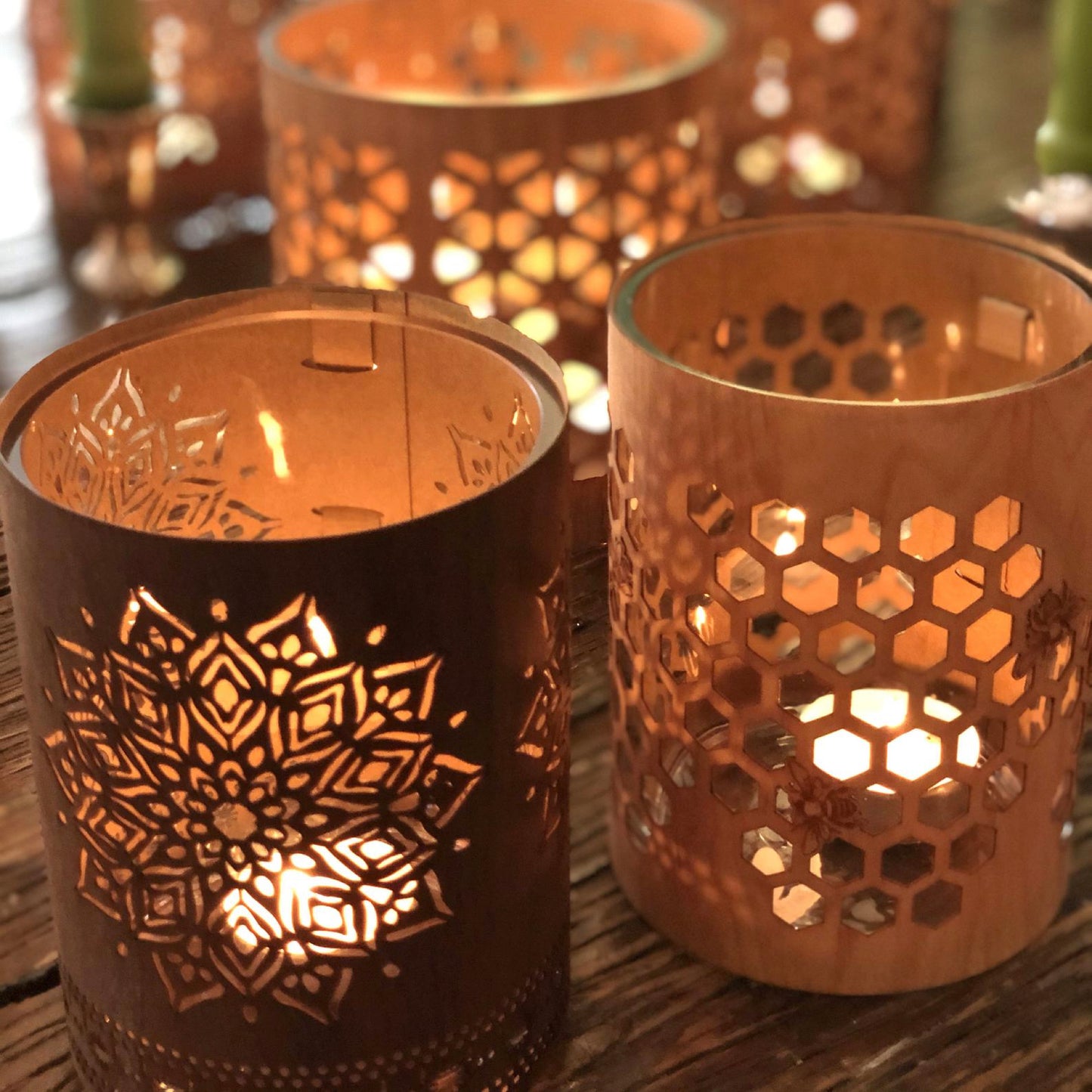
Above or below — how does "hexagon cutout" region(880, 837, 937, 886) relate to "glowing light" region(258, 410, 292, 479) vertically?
below

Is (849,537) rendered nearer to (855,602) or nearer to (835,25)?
(855,602)

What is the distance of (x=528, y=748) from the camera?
24.8 inches

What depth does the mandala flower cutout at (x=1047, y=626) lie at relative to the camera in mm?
676

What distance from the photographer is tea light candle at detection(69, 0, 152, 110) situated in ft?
3.48

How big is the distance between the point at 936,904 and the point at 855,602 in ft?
0.51

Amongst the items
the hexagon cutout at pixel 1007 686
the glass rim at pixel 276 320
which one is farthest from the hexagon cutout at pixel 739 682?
the glass rim at pixel 276 320

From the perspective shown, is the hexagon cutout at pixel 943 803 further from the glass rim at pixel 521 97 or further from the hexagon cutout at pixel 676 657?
the glass rim at pixel 521 97

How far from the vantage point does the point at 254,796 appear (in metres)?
0.58

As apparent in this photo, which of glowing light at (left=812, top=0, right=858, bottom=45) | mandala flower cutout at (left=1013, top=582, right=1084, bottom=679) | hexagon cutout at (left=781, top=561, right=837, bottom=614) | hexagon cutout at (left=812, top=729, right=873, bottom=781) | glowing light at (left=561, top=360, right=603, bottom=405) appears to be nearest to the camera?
mandala flower cutout at (left=1013, top=582, right=1084, bottom=679)

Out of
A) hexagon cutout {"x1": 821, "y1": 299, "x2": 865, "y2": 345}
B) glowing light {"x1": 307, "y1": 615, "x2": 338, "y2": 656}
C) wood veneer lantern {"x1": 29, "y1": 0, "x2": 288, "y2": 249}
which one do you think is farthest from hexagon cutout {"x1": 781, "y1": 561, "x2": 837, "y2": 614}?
wood veneer lantern {"x1": 29, "y1": 0, "x2": 288, "y2": 249}

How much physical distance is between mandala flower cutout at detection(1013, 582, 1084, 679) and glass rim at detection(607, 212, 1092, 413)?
0.27 ft

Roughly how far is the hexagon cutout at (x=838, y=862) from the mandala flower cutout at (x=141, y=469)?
10.7 inches

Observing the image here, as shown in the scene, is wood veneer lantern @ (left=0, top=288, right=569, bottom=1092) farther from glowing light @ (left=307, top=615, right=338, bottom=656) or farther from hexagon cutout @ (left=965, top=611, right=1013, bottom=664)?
hexagon cutout @ (left=965, top=611, right=1013, bottom=664)

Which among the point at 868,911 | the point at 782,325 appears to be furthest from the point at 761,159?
the point at 868,911
